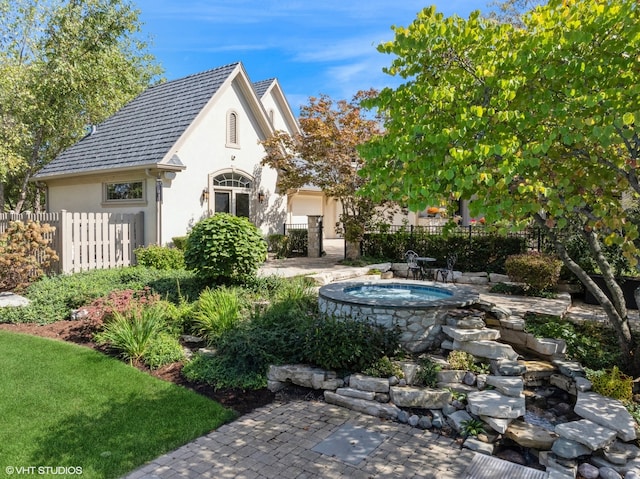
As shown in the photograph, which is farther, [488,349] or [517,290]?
[517,290]

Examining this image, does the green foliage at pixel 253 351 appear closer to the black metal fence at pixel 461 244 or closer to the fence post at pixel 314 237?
the black metal fence at pixel 461 244

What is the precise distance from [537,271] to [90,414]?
29.9 ft

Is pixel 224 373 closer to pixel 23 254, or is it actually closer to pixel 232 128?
pixel 23 254

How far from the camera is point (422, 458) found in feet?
13.0

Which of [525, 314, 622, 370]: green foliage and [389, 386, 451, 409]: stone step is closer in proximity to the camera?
[389, 386, 451, 409]: stone step

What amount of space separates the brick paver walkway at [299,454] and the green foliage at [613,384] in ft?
6.42

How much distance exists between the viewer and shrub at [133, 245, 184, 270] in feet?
40.7

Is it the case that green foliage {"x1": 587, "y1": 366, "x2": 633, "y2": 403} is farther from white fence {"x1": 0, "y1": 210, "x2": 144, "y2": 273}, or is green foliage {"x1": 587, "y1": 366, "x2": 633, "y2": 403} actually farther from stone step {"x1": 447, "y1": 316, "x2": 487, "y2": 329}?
white fence {"x1": 0, "y1": 210, "x2": 144, "y2": 273}

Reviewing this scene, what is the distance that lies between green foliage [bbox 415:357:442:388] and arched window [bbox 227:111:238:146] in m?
12.8

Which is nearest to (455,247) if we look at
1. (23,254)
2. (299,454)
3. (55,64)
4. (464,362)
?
(464,362)

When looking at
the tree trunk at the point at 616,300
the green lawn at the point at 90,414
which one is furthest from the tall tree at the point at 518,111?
the green lawn at the point at 90,414

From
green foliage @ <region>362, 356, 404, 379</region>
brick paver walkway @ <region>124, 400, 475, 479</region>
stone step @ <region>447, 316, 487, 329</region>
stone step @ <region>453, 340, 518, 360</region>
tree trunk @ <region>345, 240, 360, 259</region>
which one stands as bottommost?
brick paver walkway @ <region>124, 400, 475, 479</region>

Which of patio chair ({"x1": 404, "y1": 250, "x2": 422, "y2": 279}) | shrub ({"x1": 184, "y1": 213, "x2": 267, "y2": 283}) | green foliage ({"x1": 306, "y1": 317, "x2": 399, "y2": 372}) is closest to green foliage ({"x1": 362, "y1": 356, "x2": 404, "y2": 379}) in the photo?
green foliage ({"x1": 306, "y1": 317, "x2": 399, "y2": 372})

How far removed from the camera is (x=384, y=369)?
5.29 meters
